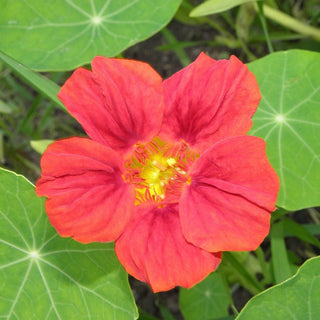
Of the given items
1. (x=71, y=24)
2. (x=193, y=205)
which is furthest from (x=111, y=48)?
(x=193, y=205)

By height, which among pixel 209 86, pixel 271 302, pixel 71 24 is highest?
pixel 71 24

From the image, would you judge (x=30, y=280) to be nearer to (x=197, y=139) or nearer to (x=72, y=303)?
(x=72, y=303)

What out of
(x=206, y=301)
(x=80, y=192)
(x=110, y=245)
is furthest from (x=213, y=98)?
(x=206, y=301)

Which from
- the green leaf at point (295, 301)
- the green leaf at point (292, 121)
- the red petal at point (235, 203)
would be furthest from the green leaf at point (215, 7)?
the green leaf at point (295, 301)

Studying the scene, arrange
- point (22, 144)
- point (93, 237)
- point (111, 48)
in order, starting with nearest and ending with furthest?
point (93, 237), point (111, 48), point (22, 144)

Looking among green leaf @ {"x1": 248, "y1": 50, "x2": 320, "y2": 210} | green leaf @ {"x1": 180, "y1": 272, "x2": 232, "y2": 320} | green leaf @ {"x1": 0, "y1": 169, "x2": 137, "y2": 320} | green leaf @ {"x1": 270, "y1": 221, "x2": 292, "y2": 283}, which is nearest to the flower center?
green leaf @ {"x1": 0, "y1": 169, "x2": 137, "y2": 320}

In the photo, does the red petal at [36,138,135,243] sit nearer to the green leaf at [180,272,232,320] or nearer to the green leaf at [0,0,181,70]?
the green leaf at [0,0,181,70]

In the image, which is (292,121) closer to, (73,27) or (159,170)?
(159,170)
